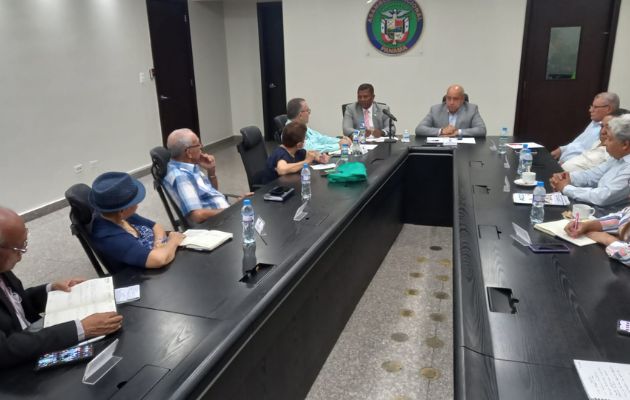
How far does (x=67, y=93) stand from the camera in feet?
14.6

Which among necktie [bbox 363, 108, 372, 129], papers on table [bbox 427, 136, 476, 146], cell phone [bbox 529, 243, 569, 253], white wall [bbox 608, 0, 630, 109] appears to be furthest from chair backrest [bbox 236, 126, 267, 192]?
white wall [bbox 608, 0, 630, 109]

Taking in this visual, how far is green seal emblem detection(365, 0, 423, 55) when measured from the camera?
552cm

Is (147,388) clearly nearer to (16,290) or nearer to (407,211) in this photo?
(16,290)

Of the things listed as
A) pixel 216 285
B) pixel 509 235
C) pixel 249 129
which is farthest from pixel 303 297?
pixel 249 129

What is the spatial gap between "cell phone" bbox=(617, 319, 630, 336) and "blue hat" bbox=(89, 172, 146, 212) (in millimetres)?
1651

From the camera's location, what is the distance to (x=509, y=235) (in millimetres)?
1937

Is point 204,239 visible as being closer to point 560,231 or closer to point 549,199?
point 560,231

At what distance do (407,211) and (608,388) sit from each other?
2921 millimetres

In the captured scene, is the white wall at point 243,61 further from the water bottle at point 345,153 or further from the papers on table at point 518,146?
the papers on table at point 518,146

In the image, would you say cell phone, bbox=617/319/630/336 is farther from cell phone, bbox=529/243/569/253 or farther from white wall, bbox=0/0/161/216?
white wall, bbox=0/0/161/216

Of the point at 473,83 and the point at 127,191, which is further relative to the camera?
the point at 473,83

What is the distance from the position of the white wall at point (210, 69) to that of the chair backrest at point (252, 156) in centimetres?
368

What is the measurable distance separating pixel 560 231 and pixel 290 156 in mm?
1807

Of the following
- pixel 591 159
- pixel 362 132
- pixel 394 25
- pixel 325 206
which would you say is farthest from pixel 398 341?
pixel 394 25
